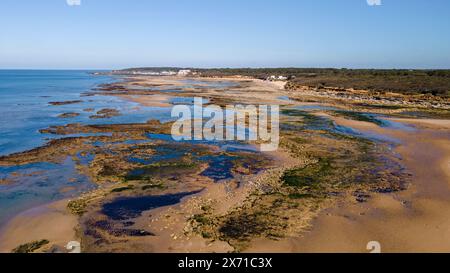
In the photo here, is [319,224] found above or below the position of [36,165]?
below

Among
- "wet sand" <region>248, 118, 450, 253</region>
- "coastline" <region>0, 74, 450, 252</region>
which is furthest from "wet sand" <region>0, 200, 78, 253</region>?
"wet sand" <region>248, 118, 450, 253</region>

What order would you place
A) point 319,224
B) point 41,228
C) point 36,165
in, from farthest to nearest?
point 36,165 < point 319,224 < point 41,228

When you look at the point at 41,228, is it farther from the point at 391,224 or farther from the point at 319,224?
the point at 391,224

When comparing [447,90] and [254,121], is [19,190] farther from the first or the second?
[447,90]

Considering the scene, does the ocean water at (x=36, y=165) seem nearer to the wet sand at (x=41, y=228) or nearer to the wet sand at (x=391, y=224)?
the wet sand at (x=41, y=228)

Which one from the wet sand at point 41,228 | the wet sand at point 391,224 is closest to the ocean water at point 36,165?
the wet sand at point 41,228

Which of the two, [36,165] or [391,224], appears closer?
[391,224]

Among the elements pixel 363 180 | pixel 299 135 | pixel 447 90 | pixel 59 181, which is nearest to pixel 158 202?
pixel 59 181

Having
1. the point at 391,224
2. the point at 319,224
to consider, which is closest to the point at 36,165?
the point at 319,224

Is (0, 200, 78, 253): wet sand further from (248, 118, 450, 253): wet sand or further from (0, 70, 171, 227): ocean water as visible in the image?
(248, 118, 450, 253): wet sand

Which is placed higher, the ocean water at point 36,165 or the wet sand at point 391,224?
the ocean water at point 36,165

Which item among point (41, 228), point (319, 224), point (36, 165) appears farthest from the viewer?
point (36, 165)
